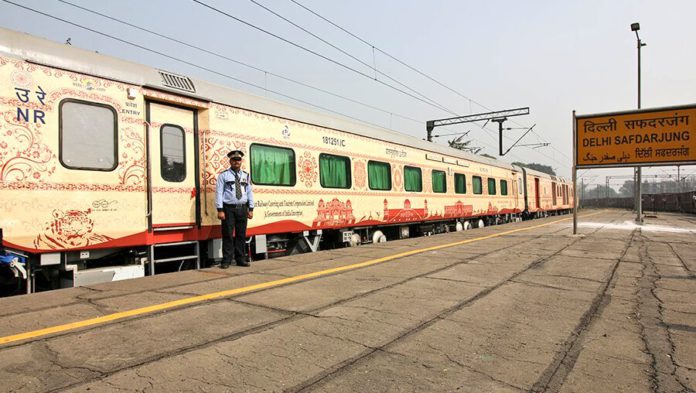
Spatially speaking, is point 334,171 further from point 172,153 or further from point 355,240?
point 172,153

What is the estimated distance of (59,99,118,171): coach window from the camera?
→ 16.5 ft

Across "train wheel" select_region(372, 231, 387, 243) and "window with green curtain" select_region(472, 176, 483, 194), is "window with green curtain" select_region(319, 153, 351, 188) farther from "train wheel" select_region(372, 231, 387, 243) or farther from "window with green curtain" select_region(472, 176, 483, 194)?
"window with green curtain" select_region(472, 176, 483, 194)

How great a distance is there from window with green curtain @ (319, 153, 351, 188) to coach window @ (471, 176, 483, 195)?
9107 mm

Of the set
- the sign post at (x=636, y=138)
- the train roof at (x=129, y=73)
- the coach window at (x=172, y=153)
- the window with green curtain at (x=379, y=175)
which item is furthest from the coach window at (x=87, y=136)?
the sign post at (x=636, y=138)

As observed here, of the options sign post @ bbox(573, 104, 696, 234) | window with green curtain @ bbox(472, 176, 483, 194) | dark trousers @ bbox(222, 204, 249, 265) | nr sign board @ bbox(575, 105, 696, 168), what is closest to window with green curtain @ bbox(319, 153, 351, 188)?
dark trousers @ bbox(222, 204, 249, 265)

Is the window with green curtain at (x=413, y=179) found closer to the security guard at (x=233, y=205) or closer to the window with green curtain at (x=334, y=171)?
the window with green curtain at (x=334, y=171)

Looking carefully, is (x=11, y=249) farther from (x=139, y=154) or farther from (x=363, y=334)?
(x=363, y=334)

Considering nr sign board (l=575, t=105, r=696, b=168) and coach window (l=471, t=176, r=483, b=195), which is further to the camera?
Answer: coach window (l=471, t=176, r=483, b=195)

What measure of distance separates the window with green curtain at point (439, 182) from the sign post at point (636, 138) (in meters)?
4.06

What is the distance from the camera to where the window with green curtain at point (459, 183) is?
51.3ft

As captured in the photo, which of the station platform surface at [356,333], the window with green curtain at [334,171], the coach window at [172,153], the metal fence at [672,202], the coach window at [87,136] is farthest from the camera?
the metal fence at [672,202]

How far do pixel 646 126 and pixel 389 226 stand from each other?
782cm

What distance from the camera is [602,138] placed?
1236 centimetres

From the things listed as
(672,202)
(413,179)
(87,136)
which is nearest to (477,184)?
(413,179)
